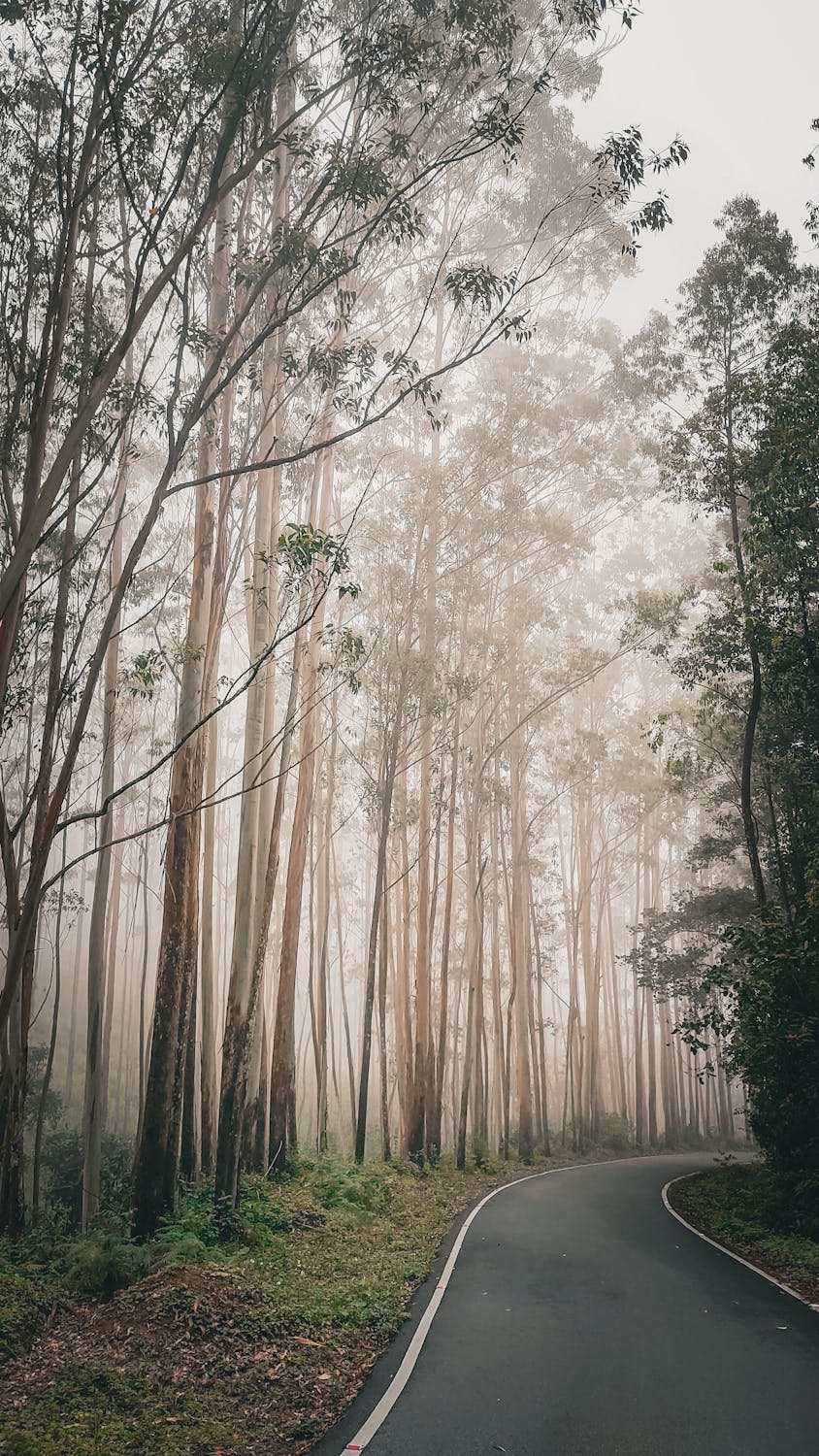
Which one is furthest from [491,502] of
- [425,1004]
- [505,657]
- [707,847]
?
[425,1004]

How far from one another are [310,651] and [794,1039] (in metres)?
8.47

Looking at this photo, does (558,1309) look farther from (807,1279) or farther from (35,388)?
(35,388)

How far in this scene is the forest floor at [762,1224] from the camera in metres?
9.24

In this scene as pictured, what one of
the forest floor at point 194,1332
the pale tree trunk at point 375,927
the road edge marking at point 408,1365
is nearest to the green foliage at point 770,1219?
the road edge marking at point 408,1365

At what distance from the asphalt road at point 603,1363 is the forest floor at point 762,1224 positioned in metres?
0.58

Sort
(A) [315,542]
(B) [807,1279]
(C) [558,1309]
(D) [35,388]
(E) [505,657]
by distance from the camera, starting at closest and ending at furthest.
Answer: (D) [35,388] → (A) [315,542] → (C) [558,1309] → (B) [807,1279] → (E) [505,657]

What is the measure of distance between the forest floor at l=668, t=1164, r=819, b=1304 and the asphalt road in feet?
1.91

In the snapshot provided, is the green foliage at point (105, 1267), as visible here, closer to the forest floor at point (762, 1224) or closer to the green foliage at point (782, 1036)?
the forest floor at point (762, 1224)

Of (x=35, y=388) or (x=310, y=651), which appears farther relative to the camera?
(x=310, y=651)

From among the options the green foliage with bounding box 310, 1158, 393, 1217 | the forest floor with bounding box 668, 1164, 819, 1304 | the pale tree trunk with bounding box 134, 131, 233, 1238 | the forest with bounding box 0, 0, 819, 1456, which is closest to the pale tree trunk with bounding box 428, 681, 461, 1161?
the forest with bounding box 0, 0, 819, 1456

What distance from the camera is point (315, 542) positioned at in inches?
250

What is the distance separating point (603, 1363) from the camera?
5.68m

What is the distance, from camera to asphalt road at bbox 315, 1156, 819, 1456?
4.53m

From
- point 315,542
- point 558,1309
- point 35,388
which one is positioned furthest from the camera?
point 558,1309
